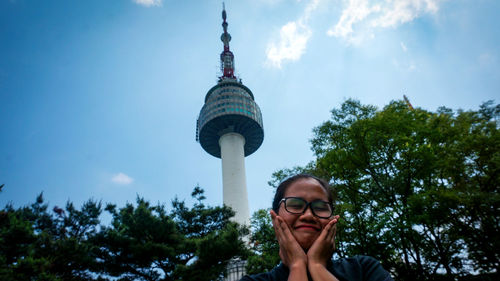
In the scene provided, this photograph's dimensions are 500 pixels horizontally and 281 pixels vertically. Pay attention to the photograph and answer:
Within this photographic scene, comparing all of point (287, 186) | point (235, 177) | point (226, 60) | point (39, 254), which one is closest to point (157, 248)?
point (39, 254)

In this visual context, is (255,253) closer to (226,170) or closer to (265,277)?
(265,277)

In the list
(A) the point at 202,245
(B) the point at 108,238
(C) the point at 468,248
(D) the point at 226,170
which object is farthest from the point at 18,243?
(D) the point at 226,170

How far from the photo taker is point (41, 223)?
53.1 ft

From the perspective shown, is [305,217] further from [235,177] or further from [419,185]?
[235,177]

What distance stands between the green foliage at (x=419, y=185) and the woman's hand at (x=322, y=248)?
10.2 meters

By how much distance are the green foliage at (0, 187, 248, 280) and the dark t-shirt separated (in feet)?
39.6

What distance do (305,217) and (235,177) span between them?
42.5 meters

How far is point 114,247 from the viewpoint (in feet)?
45.6

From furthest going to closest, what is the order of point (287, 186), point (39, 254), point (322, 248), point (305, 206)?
point (39, 254)
point (287, 186)
point (305, 206)
point (322, 248)

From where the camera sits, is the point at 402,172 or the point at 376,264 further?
the point at 402,172

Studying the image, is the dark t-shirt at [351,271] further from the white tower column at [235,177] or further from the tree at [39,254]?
the white tower column at [235,177]

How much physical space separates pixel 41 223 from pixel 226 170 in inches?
1195

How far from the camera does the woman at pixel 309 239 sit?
6.35 ft

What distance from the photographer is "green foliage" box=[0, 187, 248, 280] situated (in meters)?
12.3
